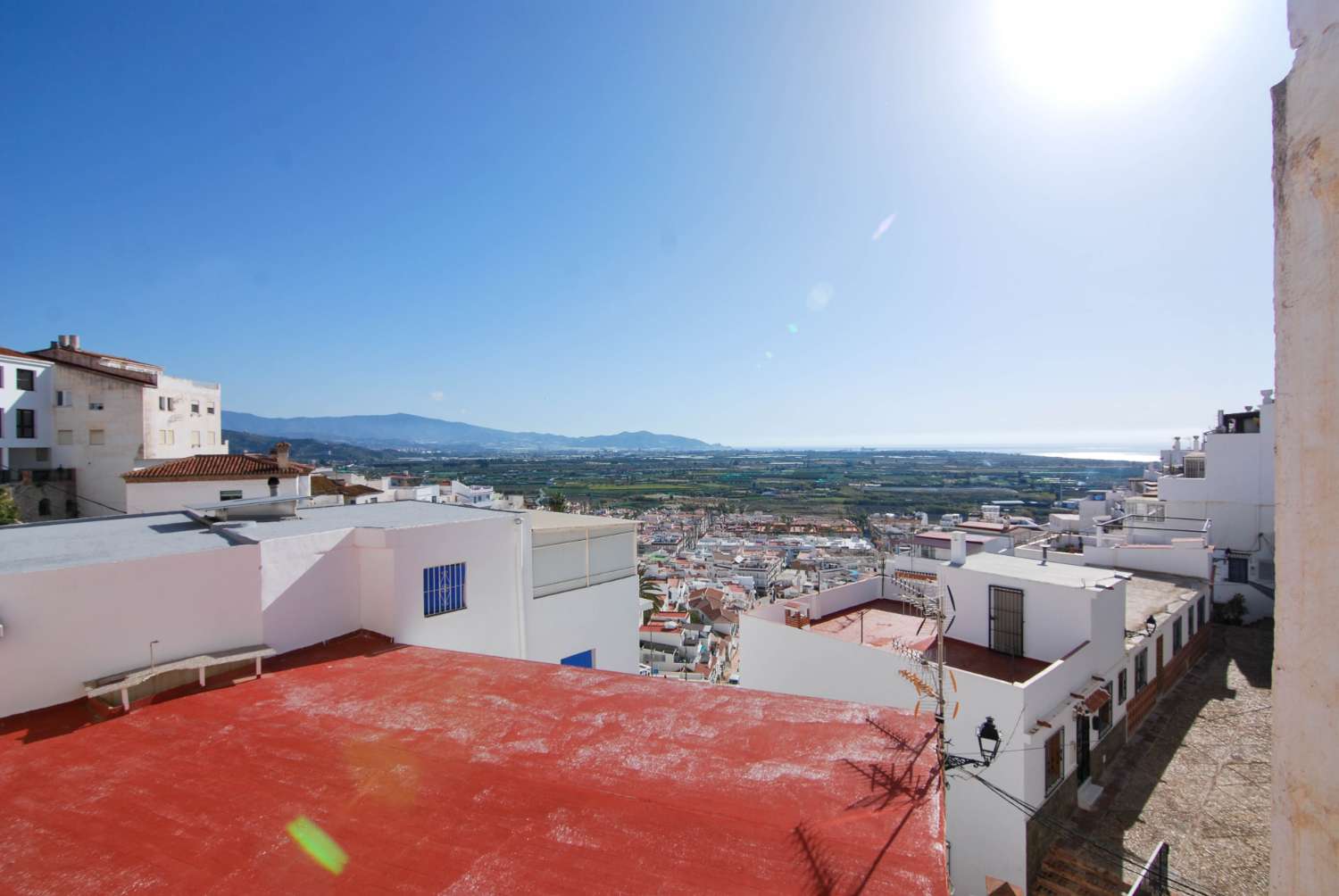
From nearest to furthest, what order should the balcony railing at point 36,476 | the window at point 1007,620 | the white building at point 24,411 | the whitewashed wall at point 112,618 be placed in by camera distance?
the whitewashed wall at point 112,618, the window at point 1007,620, the balcony railing at point 36,476, the white building at point 24,411

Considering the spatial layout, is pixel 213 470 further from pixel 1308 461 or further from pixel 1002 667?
pixel 1308 461

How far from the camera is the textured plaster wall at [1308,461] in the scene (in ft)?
4.91

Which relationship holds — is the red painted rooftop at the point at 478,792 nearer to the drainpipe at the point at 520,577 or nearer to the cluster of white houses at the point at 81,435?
the drainpipe at the point at 520,577

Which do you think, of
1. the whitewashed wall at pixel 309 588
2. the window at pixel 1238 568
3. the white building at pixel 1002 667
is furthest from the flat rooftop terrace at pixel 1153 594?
the whitewashed wall at pixel 309 588

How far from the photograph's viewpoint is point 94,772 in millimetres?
3422

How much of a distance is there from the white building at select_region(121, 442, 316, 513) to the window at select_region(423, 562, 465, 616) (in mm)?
14708

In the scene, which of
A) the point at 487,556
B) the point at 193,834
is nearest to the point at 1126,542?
the point at 487,556

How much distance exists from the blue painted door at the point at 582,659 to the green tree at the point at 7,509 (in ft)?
61.2

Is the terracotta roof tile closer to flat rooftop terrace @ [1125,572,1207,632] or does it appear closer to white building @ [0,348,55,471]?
white building @ [0,348,55,471]

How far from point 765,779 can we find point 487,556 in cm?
533

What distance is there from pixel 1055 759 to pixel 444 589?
368 inches

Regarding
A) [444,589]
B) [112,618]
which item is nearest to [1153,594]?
[444,589]

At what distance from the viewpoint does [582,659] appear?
396 inches

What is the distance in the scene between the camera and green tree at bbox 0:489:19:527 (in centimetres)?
1741
